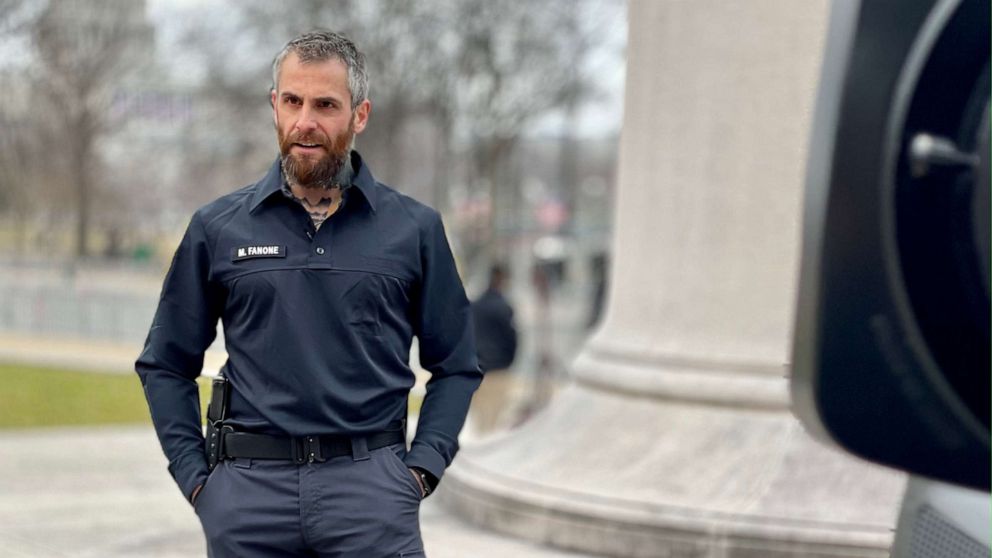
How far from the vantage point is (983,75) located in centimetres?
168

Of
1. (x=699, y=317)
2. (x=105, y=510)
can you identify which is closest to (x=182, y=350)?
(x=699, y=317)

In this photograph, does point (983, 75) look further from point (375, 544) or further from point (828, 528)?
point (828, 528)

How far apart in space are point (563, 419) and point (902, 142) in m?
6.59

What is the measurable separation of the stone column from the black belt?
3.74 metres

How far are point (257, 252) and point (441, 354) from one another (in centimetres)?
55

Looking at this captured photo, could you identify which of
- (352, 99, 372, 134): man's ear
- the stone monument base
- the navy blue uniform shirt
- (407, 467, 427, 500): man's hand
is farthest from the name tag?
the stone monument base

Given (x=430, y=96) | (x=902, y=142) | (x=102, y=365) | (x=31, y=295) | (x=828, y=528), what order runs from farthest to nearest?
(x=430, y=96), (x=31, y=295), (x=102, y=365), (x=828, y=528), (x=902, y=142)

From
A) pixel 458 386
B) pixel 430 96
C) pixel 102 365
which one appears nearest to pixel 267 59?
pixel 430 96

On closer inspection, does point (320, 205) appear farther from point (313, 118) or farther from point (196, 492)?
point (196, 492)

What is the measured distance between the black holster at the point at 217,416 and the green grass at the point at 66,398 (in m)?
10.7

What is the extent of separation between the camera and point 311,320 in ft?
11.3

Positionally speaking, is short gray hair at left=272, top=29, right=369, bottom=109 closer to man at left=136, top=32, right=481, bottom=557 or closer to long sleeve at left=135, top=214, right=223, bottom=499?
man at left=136, top=32, right=481, bottom=557

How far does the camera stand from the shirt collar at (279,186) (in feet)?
11.6

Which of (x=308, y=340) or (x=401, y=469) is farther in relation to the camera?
(x=401, y=469)
